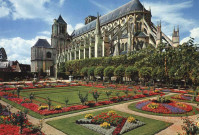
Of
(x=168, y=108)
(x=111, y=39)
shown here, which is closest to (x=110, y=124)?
(x=168, y=108)

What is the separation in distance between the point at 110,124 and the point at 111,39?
142ft

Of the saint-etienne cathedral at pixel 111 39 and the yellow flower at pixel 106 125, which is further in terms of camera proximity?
the saint-etienne cathedral at pixel 111 39

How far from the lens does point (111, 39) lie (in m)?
50.2

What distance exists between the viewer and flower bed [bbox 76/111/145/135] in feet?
26.0

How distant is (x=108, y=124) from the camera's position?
827 cm

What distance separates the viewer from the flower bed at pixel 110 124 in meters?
7.92

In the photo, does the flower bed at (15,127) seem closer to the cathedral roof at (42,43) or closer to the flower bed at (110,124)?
the flower bed at (110,124)

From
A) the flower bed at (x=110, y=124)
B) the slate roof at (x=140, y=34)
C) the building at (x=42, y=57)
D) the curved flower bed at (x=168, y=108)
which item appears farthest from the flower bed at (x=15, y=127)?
the building at (x=42, y=57)

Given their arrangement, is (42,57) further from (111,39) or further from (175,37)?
(175,37)

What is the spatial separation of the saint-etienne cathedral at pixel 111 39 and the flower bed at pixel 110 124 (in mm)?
34596

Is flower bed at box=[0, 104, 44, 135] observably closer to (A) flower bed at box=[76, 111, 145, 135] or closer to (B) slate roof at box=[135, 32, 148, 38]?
(A) flower bed at box=[76, 111, 145, 135]

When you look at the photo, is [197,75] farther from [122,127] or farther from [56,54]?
[56,54]

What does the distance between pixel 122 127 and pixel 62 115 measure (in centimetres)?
451

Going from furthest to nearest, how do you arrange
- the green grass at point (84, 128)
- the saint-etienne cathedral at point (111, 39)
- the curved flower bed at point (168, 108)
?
the saint-etienne cathedral at point (111, 39) < the curved flower bed at point (168, 108) < the green grass at point (84, 128)
